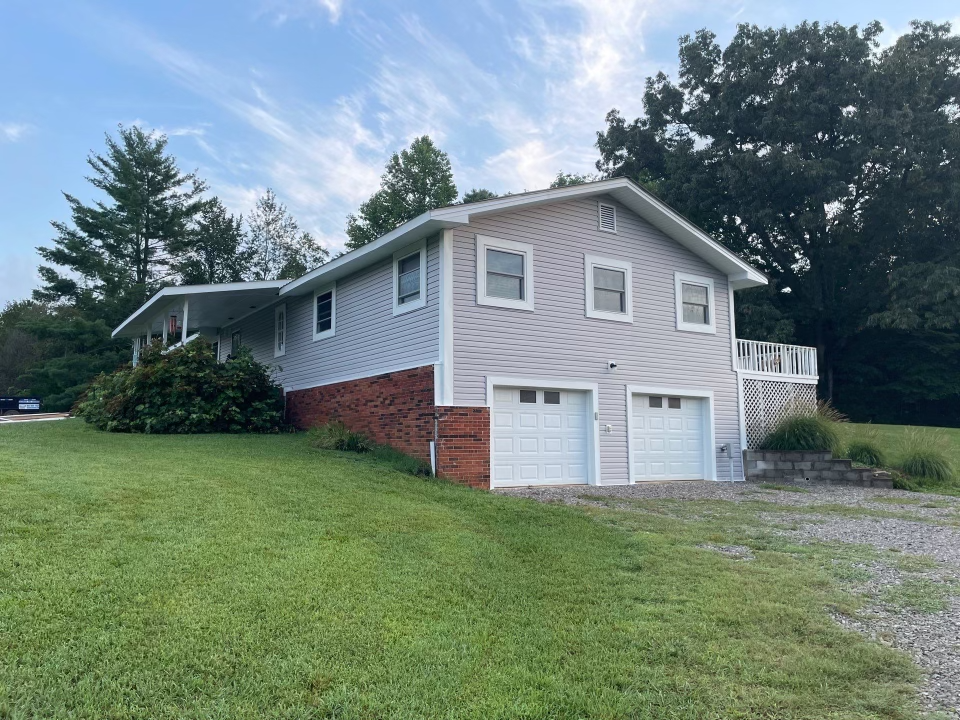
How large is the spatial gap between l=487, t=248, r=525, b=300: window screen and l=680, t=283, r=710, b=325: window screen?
4.20 metres

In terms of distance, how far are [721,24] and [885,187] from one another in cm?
945

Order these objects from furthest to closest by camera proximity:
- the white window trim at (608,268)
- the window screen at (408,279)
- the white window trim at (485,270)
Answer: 1. the white window trim at (608,268)
2. the window screen at (408,279)
3. the white window trim at (485,270)

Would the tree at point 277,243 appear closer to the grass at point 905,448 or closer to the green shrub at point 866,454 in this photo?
the grass at point 905,448

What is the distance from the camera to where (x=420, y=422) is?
11.0m

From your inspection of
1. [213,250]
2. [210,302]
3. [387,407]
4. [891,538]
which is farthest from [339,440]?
[213,250]

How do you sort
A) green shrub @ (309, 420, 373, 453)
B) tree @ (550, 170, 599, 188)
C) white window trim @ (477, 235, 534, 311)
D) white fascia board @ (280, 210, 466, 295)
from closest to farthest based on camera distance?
white fascia board @ (280, 210, 466, 295), white window trim @ (477, 235, 534, 311), green shrub @ (309, 420, 373, 453), tree @ (550, 170, 599, 188)

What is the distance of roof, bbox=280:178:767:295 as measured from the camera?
11.0 m

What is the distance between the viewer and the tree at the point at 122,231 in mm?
34531

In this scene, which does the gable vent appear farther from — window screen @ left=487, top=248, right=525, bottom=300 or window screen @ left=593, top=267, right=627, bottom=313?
window screen @ left=487, top=248, right=525, bottom=300

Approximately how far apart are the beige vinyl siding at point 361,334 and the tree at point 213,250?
21.6 meters

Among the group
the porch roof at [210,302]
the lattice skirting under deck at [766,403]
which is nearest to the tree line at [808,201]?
the lattice skirting under deck at [766,403]

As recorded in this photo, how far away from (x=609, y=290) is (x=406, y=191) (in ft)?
90.7

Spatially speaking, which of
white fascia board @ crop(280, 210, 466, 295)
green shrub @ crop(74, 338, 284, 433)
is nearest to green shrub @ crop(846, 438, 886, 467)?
white fascia board @ crop(280, 210, 466, 295)

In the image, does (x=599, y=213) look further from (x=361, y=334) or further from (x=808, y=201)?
(x=808, y=201)
